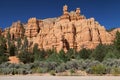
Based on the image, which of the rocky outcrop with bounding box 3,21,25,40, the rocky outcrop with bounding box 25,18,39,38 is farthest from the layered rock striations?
the rocky outcrop with bounding box 3,21,25,40

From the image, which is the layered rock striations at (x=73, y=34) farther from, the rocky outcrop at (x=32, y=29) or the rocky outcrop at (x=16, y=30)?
the rocky outcrop at (x=16, y=30)

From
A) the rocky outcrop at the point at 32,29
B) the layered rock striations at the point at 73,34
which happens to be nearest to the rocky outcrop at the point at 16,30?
the rocky outcrop at the point at 32,29

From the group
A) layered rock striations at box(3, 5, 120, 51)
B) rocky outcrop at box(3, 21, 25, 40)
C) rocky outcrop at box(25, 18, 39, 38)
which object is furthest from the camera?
rocky outcrop at box(3, 21, 25, 40)

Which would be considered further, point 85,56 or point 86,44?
point 86,44

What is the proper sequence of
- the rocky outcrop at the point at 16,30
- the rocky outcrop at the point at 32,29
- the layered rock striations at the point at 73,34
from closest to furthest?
the layered rock striations at the point at 73,34
the rocky outcrop at the point at 32,29
the rocky outcrop at the point at 16,30

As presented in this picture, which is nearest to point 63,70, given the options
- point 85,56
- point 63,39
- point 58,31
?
point 85,56

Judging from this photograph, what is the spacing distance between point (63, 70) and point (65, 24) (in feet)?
306

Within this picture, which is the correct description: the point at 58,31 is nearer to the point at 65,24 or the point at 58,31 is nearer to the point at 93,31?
the point at 65,24

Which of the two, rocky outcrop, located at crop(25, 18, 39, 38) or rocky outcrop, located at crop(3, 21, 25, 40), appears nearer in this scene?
rocky outcrop, located at crop(25, 18, 39, 38)

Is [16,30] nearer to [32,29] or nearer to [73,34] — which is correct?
[32,29]

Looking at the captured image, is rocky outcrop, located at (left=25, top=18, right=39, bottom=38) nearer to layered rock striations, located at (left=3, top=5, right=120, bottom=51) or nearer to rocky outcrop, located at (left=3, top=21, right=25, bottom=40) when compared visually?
layered rock striations, located at (left=3, top=5, right=120, bottom=51)

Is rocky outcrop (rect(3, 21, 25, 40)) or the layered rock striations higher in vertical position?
rocky outcrop (rect(3, 21, 25, 40))

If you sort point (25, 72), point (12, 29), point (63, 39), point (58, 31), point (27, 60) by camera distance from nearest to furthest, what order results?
point (25, 72)
point (27, 60)
point (63, 39)
point (58, 31)
point (12, 29)

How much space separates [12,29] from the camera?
15675 cm
